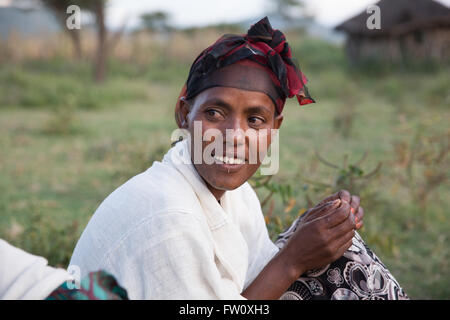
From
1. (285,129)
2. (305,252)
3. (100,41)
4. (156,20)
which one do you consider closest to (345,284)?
(305,252)

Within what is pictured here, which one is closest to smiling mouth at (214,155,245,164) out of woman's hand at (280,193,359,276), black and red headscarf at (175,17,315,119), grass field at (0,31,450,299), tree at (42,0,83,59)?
black and red headscarf at (175,17,315,119)

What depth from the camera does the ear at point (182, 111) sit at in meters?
1.82

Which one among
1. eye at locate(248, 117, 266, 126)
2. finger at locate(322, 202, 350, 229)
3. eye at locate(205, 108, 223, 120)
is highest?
eye at locate(205, 108, 223, 120)

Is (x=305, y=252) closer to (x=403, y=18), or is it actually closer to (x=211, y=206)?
(x=211, y=206)

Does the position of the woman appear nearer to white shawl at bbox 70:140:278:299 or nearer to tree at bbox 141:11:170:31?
white shawl at bbox 70:140:278:299

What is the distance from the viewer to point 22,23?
49312 mm

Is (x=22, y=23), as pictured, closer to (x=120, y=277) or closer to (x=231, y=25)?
(x=231, y=25)

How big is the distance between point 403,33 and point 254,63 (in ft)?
48.9

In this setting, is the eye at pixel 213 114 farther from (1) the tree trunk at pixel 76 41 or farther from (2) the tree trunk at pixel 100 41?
(1) the tree trunk at pixel 76 41

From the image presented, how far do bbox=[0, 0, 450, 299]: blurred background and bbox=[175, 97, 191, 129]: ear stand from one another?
1.06 metres

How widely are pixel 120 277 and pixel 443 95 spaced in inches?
372

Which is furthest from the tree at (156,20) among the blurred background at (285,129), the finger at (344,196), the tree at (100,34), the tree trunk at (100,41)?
the finger at (344,196)

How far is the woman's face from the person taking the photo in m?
1.64
